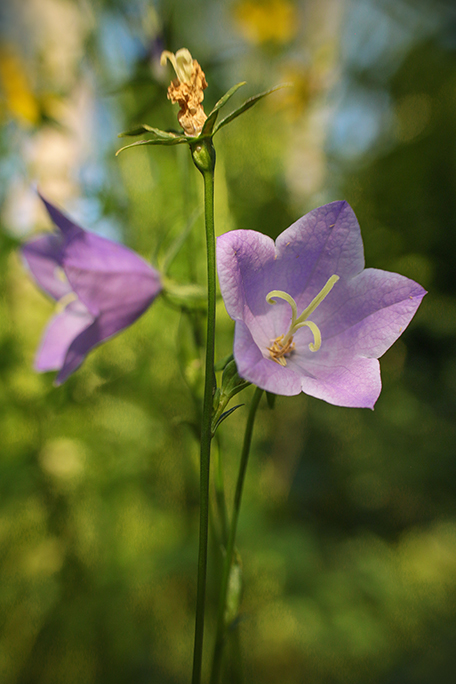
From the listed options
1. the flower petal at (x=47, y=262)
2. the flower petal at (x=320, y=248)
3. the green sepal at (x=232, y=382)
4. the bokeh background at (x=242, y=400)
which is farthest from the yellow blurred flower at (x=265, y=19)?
the green sepal at (x=232, y=382)

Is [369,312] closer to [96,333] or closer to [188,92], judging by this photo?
[188,92]

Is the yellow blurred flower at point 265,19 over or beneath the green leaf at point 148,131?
over

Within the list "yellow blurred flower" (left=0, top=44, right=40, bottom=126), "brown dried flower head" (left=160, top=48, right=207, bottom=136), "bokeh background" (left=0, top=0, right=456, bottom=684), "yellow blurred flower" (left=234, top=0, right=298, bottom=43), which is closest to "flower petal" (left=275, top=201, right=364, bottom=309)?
"brown dried flower head" (left=160, top=48, right=207, bottom=136)

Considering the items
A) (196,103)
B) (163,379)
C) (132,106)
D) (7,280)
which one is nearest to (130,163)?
(132,106)

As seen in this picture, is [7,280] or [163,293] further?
[7,280]

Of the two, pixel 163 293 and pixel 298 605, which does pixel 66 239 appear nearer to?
pixel 163 293

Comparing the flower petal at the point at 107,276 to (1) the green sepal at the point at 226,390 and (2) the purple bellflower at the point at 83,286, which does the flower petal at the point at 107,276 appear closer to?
(2) the purple bellflower at the point at 83,286
